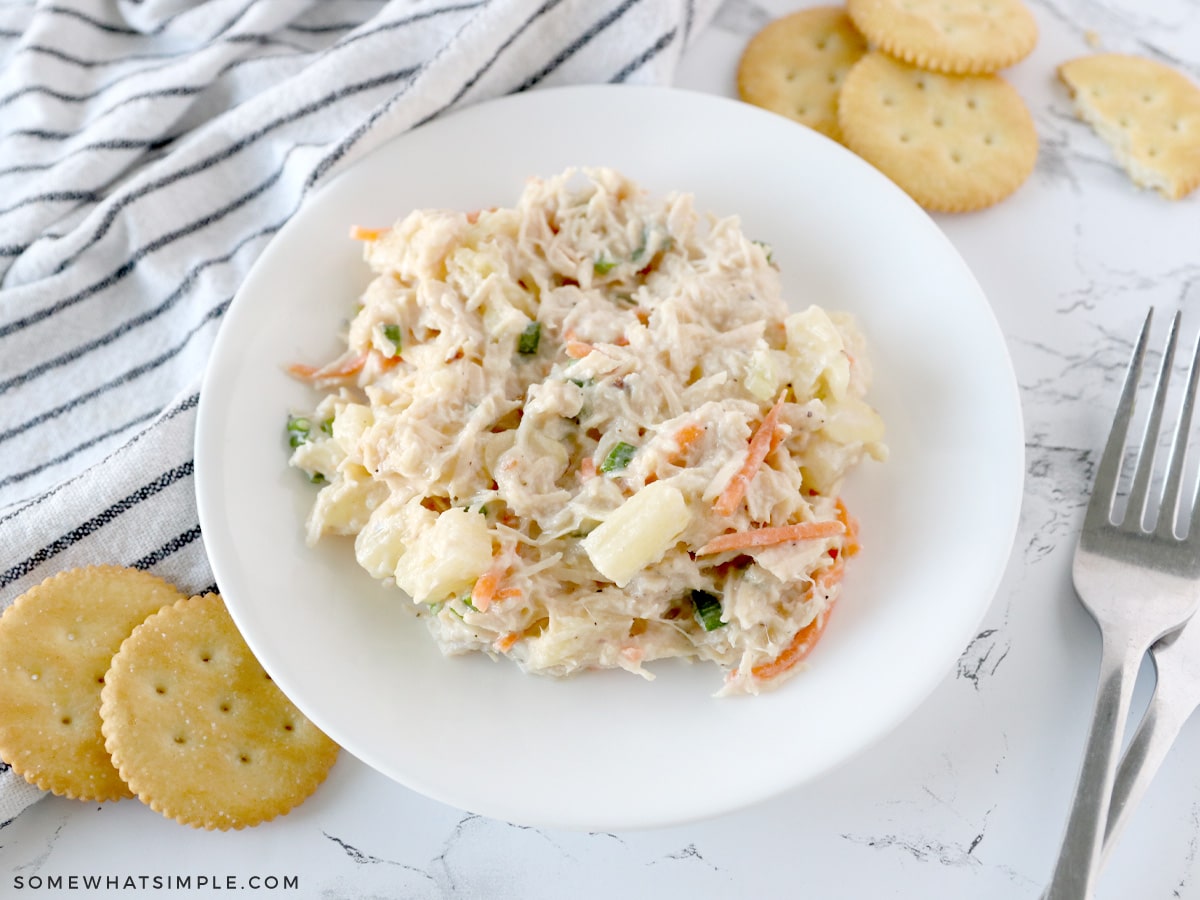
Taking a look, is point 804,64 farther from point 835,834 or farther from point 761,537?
point 835,834

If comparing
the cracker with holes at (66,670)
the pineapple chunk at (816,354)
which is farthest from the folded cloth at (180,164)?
the pineapple chunk at (816,354)

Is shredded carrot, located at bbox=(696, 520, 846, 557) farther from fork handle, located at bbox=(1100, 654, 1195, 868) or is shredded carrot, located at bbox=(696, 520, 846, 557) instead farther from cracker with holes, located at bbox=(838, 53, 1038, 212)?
cracker with holes, located at bbox=(838, 53, 1038, 212)

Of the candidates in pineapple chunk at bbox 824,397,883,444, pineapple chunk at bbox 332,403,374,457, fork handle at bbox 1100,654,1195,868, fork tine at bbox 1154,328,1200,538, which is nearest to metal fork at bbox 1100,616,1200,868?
fork handle at bbox 1100,654,1195,868

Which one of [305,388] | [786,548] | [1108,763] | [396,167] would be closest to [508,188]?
[396,167]

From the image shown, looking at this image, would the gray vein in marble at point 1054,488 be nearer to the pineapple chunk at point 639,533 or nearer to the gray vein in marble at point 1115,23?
the pineapple chunk at point 639,533

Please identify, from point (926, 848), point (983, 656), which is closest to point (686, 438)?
point (983, 656)
